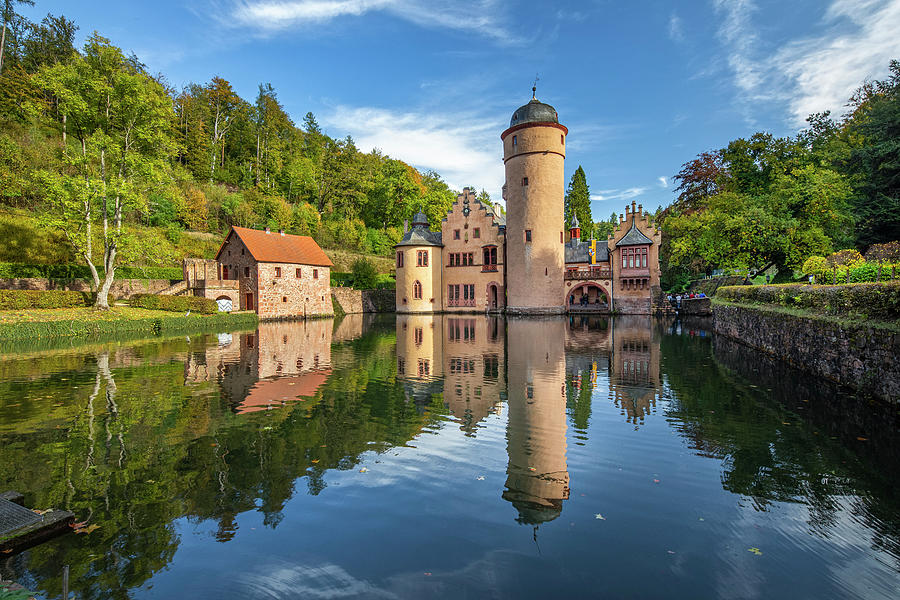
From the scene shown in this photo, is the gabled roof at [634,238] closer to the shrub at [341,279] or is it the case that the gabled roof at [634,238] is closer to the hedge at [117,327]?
the shrub at [341,279]

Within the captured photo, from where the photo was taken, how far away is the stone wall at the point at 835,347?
8.80 m

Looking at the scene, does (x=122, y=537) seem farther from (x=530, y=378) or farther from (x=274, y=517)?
(x=530, y=378)

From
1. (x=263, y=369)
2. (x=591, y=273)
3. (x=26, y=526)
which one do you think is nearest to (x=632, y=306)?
(x=591, y=273)

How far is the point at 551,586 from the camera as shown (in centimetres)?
366

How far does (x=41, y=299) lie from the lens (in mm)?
26156

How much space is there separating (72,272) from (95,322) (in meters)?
12.4

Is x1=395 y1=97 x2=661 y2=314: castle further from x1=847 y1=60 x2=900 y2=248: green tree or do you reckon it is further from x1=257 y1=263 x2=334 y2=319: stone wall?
x1=847 y1=60 x2=900 y2=248: green tree

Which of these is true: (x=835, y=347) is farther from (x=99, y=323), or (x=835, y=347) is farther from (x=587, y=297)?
(x=587, y=297)

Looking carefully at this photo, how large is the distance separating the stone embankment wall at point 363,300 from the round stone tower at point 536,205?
50.3ft

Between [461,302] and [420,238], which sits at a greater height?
[420,238]

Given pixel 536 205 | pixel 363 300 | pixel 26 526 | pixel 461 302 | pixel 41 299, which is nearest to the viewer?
pixel 26 526

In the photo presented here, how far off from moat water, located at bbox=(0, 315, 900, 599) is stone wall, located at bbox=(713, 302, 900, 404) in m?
0.58

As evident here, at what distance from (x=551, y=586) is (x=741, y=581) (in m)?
1.65

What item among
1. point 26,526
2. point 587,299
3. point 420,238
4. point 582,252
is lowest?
point 26,526
